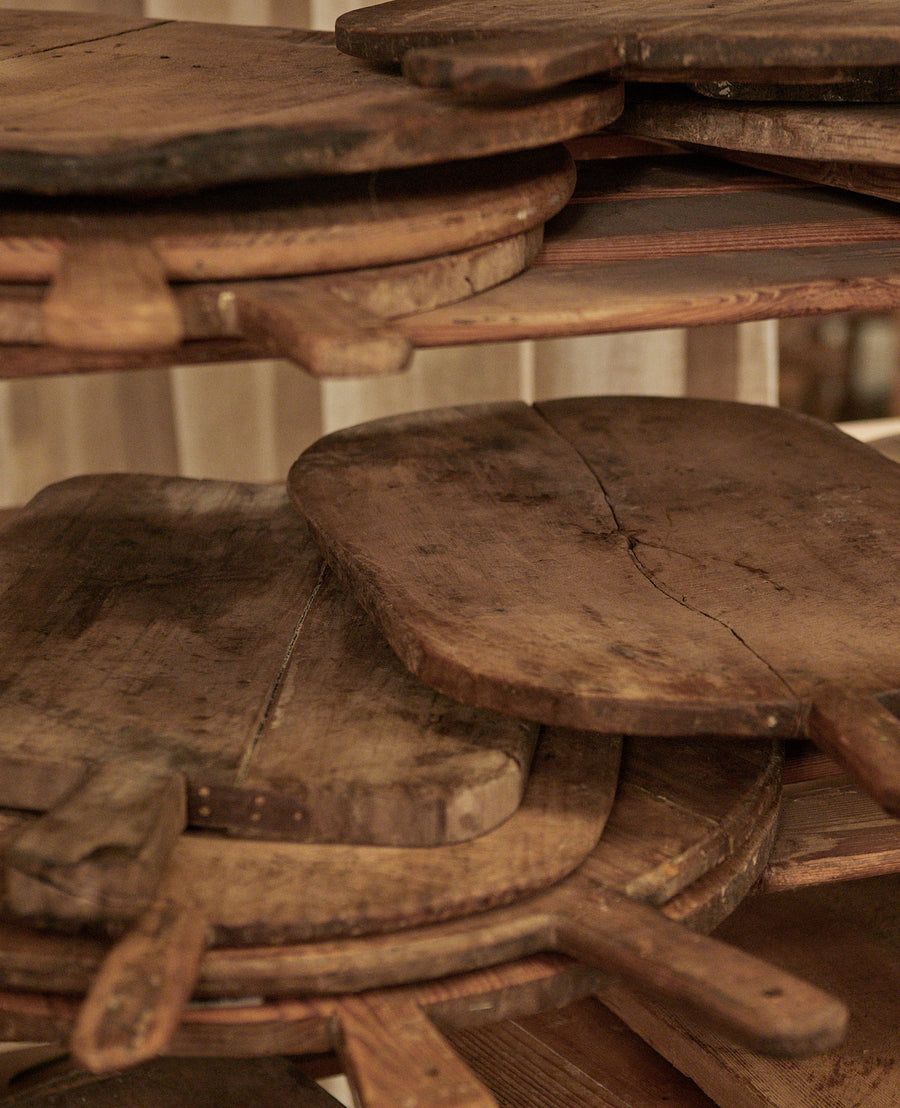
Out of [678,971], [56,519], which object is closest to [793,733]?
[678,971]

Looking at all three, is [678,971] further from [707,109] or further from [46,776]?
[707,109]

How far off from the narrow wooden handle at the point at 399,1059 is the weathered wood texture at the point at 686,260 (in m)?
0.35

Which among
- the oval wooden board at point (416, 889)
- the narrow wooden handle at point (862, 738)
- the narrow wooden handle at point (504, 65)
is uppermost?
the narrow wooden handle at point (504, 65)

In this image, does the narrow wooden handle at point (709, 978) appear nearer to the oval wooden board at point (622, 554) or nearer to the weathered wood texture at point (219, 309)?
the oval wooden board at point (622, 554)

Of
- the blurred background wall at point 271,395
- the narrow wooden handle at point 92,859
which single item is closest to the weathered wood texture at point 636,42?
the narrow wooden handle at point 92,859

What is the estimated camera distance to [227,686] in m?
0.84

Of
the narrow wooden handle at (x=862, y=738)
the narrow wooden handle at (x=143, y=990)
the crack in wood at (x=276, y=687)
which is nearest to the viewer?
the narrow wooden handle at (x=143, y=990)

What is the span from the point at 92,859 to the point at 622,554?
40 centimetres

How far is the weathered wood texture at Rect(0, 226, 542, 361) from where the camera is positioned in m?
0.57

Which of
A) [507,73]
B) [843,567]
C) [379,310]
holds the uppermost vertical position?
[507,73]

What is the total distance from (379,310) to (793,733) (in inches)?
12.4

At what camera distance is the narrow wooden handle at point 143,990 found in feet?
1.80

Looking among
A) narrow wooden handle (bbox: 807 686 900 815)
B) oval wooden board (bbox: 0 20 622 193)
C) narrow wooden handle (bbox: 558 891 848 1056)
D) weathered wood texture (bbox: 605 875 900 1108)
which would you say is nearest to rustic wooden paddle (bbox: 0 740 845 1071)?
narrow wooden handle (bbox: 558 891 848 1056)

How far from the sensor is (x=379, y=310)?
686 mm
